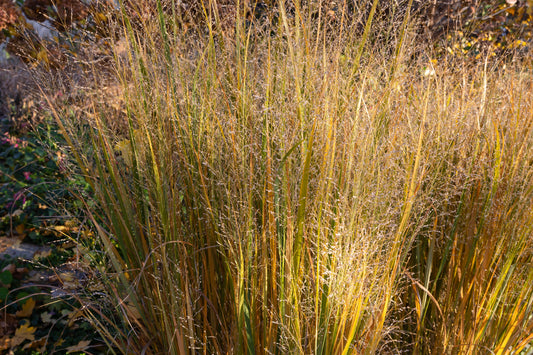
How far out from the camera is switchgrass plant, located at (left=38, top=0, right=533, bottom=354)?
4.33 ft

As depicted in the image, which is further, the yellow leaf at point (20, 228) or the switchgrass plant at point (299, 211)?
the yellow leaf at point (20, 228)

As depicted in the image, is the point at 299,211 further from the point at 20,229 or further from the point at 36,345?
the point at 20,229

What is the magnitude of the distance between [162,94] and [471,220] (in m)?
1.32

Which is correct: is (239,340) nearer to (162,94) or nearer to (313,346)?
(313,346)

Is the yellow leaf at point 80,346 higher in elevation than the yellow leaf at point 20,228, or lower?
lower

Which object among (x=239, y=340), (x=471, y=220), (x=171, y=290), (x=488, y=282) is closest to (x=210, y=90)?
(x=171, y=290)

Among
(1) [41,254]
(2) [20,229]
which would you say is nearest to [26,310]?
(1) [41,254]

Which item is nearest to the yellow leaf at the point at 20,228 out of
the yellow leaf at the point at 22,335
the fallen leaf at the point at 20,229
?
the fallen leaf at the point at 20,229

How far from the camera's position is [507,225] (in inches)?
65.0

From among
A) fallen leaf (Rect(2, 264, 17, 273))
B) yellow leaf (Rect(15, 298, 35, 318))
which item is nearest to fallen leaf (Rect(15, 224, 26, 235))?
fallen leaf (Rect(2, 264, 17, 273))

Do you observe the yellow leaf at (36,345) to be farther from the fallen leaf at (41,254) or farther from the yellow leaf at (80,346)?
the fallen leaf at (41,254)

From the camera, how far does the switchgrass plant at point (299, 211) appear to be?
132 centimetres

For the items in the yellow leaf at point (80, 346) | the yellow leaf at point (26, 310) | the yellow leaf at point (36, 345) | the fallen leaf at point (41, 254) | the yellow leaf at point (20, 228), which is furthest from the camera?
the yellow leaf at point (20, 228)

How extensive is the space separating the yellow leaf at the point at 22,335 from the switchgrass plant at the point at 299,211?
87 centimetres
